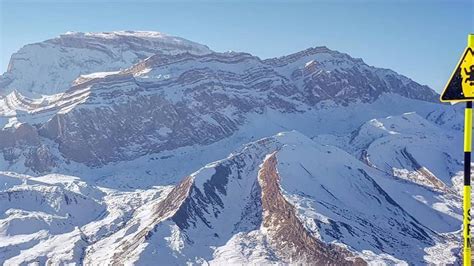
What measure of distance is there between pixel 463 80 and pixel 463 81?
3cm

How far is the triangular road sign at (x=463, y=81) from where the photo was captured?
639 inches

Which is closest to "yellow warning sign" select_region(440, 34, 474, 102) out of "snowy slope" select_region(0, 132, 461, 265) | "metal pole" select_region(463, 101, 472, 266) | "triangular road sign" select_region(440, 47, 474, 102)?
"triangular road sign" select_region(440, 47, 474, 102)

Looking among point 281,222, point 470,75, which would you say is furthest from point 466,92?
point 281,222

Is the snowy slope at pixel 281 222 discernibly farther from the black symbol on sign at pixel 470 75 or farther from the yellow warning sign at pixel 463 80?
the black symbol on sign at pixel 470 75

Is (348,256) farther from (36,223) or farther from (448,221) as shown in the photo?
(36,223)

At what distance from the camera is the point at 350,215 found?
533ft

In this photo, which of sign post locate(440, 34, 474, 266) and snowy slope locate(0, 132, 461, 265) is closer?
sign post locate(440, 34, 474, 266)

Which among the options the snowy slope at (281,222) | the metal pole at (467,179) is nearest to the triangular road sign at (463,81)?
the metal pole at (467,179)

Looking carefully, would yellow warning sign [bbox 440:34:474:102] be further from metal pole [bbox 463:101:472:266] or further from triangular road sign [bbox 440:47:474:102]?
metal pole [bbox 463:101:472:266]

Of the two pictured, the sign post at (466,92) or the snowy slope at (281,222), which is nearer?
the sign post at (466,92)

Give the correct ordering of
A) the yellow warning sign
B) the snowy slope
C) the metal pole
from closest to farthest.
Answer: the yellow warning sign < the metal pole < the snowy slope

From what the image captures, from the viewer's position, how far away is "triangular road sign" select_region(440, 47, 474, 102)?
1623 centimetres

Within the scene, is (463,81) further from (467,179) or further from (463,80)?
(467,179)

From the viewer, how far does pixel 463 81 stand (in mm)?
16312
